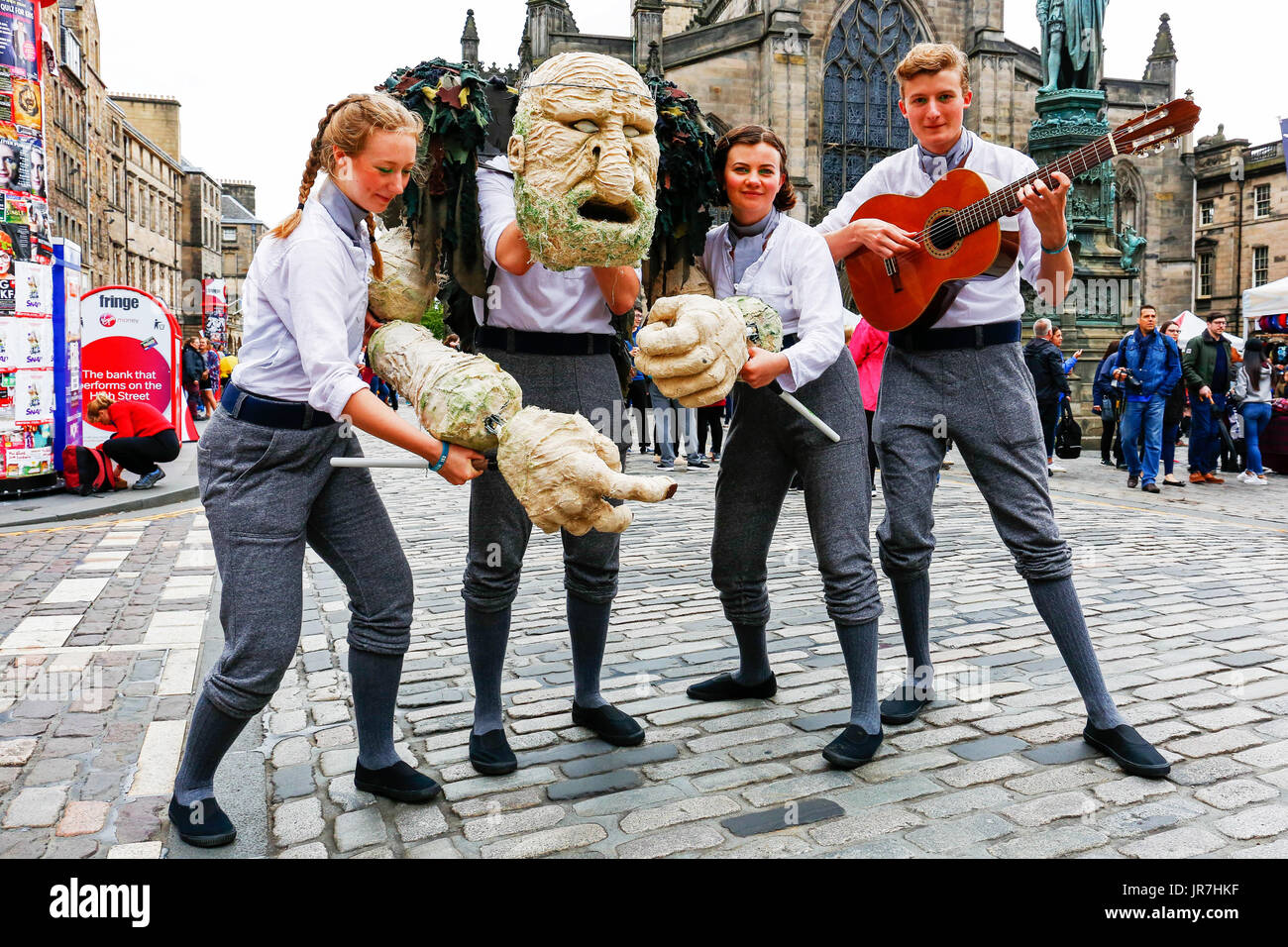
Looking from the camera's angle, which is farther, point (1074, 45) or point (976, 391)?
point (1074, 45)

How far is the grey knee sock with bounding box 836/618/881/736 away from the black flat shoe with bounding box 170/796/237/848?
2.02 m

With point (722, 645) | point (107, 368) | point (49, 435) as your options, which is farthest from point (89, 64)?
point (722, 645)

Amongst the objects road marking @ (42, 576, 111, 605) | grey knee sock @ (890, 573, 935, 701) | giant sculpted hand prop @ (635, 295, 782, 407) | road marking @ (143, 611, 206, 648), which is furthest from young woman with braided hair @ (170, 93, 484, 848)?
road marking @ (42, 576, 111, 605)

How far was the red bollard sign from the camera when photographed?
14.2 m

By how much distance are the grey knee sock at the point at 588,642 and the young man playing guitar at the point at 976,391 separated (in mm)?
1118

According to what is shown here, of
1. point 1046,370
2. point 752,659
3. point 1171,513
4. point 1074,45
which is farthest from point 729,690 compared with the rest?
point 1074,45

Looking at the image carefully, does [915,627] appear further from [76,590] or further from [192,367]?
[192,367]

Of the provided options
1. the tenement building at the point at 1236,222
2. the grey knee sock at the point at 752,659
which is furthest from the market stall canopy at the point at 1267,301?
the tenement building at the point at 1236,222

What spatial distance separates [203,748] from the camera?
305cm

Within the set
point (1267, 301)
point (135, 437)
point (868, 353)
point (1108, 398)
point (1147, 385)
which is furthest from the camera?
point (1267, 301)

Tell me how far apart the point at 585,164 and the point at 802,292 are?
958 mm

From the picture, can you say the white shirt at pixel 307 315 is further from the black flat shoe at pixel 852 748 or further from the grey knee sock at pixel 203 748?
the black flat shoe at pixel 852 748

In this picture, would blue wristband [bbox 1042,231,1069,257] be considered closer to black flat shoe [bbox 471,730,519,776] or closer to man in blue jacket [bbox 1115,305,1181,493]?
black flat shoe [bbox 471,730,519,776]
